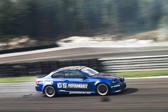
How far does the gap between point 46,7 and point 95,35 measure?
49.8 feet

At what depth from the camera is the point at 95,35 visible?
48250 millimetres

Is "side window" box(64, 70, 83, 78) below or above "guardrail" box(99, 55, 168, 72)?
below

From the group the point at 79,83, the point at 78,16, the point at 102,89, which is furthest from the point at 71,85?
the point at 78,16

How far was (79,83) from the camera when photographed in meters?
7.81

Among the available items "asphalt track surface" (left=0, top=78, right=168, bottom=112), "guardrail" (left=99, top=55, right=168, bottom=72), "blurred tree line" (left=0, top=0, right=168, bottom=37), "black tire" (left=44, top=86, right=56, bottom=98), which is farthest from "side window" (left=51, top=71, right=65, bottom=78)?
"blurred tree line" (left=0, top=0, right=168, bottom=37)

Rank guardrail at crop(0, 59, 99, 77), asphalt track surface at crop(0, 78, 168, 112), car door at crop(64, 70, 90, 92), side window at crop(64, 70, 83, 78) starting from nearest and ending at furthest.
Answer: asphalt track surface at crop(0, 78, 168, 112) → car door at crop(64, 70, 90, 92) → side window at crop(64, 70, 83, 78) → guardrail at crop(0, 59, 99, 77)

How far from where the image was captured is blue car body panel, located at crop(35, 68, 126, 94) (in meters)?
7.44

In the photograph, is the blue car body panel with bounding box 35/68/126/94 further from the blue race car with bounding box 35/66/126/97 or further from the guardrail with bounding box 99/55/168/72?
the guardrail with bounding box 99/55/168/72

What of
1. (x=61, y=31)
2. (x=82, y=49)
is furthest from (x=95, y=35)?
(x=82, y=49)

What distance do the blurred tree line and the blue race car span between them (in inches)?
1602

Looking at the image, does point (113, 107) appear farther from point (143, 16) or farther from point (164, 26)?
point (143, 16)

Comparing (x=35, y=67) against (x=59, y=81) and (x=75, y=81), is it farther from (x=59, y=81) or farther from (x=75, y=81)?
(x=75, y=81)

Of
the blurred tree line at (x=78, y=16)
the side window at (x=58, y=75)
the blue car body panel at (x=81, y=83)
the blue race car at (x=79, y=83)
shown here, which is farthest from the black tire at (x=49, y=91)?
the blurred tree line at (x=78, y=16)

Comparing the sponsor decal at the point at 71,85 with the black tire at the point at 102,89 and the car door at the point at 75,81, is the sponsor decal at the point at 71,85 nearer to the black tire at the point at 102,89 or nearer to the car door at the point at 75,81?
the car door at the point at 75,81
